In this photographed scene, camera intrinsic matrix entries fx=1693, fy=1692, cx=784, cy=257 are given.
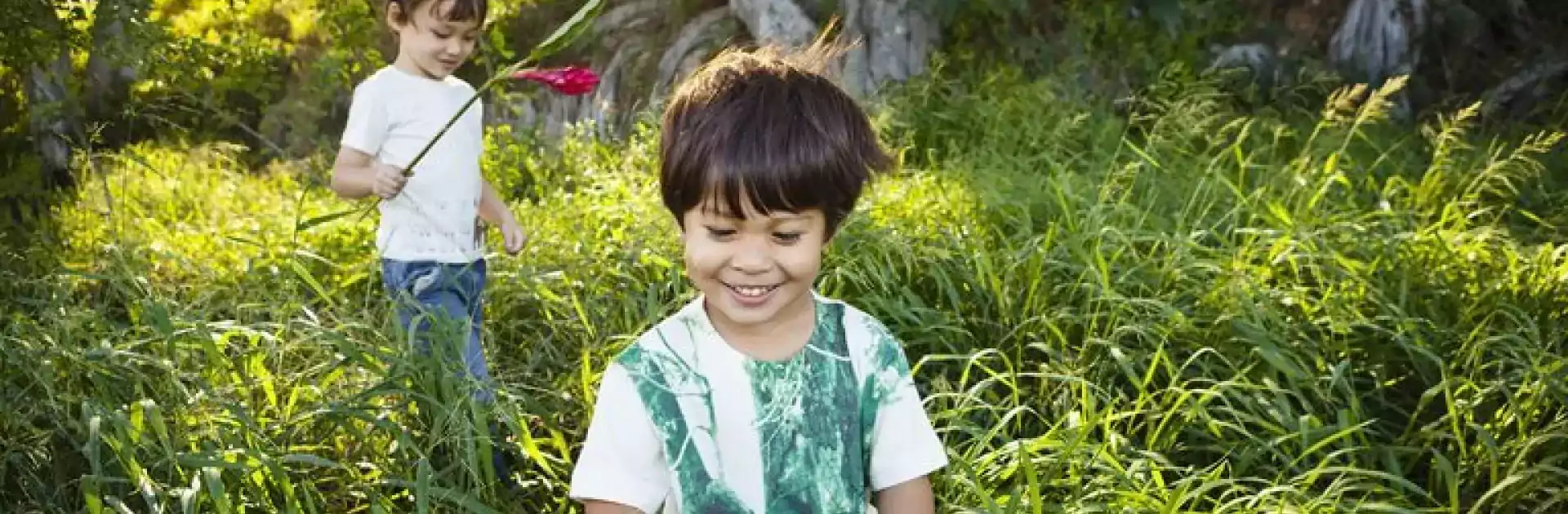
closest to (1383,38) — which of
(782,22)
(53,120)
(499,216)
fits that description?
(782,22)

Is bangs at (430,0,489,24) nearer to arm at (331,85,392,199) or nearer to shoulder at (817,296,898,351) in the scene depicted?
arm at (331,85,392,199)

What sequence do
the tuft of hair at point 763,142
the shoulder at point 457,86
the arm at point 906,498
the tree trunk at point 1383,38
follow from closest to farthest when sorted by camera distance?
the tuft of hair at point 763,142, the arm at point 906,498, the shoulder at point 457,86, the tree trunk at point 1383,38

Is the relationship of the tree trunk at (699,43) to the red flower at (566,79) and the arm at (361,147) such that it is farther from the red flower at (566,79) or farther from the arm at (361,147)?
the red flower at (566,79)

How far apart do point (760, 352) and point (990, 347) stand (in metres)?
1.59

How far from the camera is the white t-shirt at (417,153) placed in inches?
123

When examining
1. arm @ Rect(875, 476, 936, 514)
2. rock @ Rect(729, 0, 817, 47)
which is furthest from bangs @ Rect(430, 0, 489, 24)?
rock @ Rect(729, 0, 817, 47)

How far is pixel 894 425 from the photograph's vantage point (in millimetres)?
2045

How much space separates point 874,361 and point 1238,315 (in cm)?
158

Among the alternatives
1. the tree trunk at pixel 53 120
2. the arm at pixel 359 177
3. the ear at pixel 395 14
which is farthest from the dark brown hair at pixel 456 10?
the tree trunk at pixel 53 120

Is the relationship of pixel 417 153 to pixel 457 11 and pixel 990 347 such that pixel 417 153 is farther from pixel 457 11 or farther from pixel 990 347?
pixel 990 347

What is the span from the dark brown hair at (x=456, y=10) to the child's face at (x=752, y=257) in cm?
134

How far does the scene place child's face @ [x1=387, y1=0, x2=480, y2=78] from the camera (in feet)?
10.3

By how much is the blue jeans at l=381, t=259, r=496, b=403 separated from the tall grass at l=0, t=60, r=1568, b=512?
3.4 inches

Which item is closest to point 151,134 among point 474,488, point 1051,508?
point 474,488
